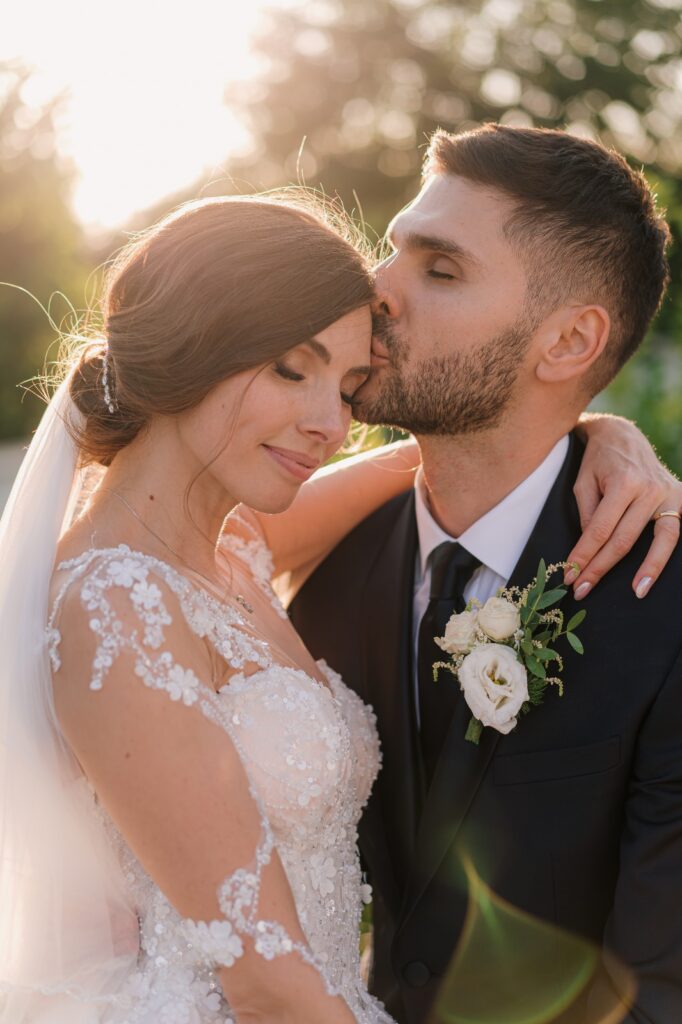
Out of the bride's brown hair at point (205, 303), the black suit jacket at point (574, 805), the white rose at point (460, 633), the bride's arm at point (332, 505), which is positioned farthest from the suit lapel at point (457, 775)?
the bride's brown hair at point (205, 303)

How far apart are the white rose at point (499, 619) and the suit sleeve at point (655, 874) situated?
42 centimetres

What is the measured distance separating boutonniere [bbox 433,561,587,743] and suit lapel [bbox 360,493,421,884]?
34 cm

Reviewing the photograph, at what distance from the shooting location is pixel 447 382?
3375 mm

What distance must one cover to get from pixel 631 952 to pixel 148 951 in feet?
4.04

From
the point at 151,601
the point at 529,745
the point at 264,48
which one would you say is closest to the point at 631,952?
the point at 529,745

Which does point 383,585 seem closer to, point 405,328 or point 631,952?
point 405,328

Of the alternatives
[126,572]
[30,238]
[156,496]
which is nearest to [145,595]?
[126,572]

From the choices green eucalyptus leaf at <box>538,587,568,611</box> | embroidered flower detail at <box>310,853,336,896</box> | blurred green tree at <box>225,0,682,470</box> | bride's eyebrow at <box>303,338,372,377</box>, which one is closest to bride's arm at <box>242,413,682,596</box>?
green eucalyptus leaf at <box>538,587,568,611</box>

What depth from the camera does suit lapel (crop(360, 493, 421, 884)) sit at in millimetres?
3266

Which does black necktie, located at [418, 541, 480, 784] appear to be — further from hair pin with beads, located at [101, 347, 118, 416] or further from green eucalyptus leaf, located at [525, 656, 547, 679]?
hair pin with beads, located at [101, 347, 118, 416]

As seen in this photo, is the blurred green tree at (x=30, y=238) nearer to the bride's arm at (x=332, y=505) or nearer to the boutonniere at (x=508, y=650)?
the bride's arm at (x=332, y=505)

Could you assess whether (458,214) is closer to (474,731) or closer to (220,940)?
(474,731)

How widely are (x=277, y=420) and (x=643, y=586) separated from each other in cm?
108

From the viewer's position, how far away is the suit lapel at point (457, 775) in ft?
9.89
